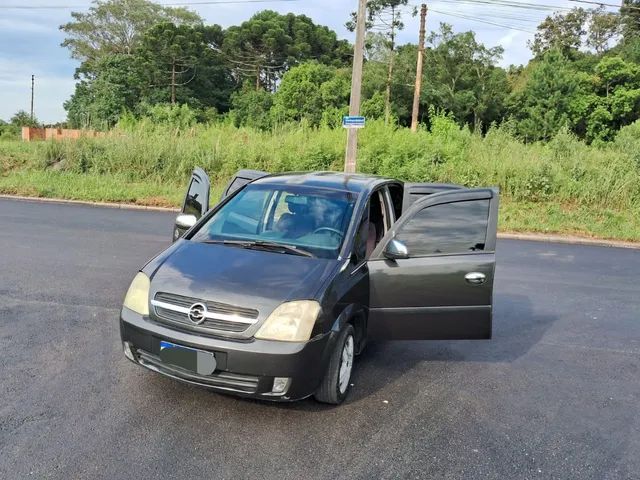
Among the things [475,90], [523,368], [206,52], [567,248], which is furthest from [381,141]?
[206,52]

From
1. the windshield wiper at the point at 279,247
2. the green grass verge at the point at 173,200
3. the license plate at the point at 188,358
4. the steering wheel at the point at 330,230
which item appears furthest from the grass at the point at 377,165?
the license plate at the point at 188,358

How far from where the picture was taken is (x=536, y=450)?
3.27 metres

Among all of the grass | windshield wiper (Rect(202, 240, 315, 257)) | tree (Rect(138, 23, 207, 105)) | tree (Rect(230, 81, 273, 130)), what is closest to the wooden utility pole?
tree (Rect(138, 23, 207, 105))

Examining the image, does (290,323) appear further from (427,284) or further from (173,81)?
(173,81)

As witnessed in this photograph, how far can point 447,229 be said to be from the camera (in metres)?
4.24

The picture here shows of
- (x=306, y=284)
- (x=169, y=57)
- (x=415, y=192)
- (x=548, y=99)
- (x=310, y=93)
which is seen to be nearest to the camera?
(x=306, y=284)

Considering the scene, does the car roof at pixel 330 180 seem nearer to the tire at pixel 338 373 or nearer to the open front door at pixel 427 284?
the open front door at pixel 427 284

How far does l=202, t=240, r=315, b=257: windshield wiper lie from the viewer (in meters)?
3.80

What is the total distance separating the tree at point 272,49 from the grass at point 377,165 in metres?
44.0

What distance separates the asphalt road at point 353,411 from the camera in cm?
299

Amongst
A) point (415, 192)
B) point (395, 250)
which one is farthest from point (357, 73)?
point (395, 250)

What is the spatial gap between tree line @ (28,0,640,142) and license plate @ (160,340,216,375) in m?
30.2

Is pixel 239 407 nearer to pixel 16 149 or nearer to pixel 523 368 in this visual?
pixel 523 368

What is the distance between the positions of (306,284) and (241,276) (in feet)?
1.38
